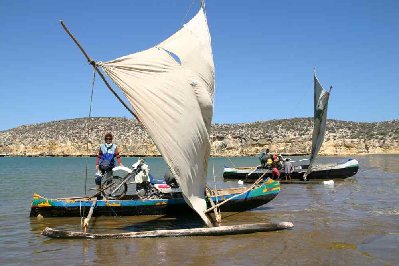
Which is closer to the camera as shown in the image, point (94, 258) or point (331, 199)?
point (94, 258)

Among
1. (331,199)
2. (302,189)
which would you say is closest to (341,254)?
(331,199)

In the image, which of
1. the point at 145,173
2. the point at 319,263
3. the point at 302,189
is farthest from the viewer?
the point at 302,189

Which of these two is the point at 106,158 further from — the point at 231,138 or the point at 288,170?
the point at 231,138

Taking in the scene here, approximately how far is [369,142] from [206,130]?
3325 inches

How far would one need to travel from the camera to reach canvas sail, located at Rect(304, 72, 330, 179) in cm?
2528

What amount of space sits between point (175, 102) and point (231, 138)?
89894 millimetres

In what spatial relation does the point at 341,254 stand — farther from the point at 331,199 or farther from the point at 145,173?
the point at 331,199

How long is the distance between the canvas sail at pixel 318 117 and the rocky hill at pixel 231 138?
5987 centimetres

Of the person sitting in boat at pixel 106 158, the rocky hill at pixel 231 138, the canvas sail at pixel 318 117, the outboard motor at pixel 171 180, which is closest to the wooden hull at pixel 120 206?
the outboard motor at pixel 171 180

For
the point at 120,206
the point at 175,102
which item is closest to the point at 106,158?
the point at 120,206

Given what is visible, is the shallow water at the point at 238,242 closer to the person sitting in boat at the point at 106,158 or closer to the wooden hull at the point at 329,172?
the person sitting in boat at the point at 106,158

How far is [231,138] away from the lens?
100 meters

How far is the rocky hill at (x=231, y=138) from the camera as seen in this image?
87.9 meters

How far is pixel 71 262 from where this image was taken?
867cm
